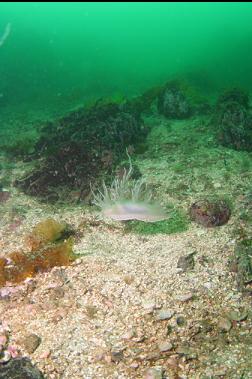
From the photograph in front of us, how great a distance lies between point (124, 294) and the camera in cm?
422

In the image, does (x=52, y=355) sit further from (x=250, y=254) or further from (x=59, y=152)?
(x=59, y=152)

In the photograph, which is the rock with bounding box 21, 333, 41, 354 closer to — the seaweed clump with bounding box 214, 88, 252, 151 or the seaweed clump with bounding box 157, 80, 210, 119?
the seaweed clump with bounding box 214, 88, 252, 151

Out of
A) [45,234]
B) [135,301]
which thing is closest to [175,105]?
[45,234]

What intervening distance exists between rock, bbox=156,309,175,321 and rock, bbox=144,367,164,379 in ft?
2.05

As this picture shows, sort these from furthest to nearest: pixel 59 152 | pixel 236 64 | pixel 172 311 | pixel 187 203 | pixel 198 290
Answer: pixel 236 64, pixel 59 152, pixel 187 203, pixel 198 290, pixel 172 311

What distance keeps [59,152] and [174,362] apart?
527 cm

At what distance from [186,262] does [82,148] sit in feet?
13.2

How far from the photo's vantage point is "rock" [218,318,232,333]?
143 inches

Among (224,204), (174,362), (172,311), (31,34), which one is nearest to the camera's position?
(174,362)

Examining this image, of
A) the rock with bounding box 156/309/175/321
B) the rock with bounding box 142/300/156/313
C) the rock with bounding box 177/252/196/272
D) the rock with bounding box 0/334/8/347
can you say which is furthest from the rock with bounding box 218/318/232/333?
the rock with bounding box 0/334/8/347

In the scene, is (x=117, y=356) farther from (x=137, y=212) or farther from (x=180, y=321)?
(x=137, y=212)

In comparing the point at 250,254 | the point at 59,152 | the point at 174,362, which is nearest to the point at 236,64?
the point at 59,152

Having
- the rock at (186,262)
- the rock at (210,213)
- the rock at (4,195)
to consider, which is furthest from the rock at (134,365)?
the rock at (4,195)

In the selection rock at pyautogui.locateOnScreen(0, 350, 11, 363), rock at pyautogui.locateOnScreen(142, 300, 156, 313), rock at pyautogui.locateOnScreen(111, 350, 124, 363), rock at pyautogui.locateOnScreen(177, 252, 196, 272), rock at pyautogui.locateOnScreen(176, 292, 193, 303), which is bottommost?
rock at pyautogui.locateOnScreen(0, 350, 11, 363)
